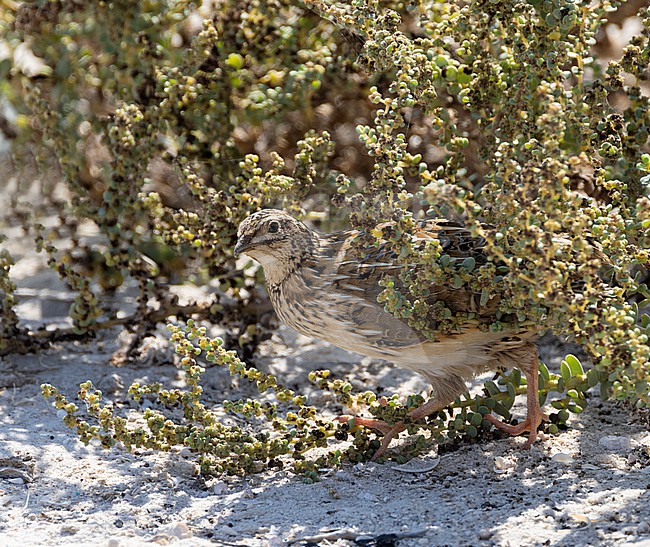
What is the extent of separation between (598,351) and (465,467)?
3.03ft

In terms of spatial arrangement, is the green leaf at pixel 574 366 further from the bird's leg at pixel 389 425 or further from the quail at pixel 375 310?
the bird's leg at pixel 389 425

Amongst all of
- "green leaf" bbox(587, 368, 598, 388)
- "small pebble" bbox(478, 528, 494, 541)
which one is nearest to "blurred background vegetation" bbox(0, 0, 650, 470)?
"green leaf" bbox(587, 368, 598, 388)

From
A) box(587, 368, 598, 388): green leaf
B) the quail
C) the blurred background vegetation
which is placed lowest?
box(587, 368, 598, 388): green leaf

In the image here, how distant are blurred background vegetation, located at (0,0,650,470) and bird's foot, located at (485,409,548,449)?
330mm

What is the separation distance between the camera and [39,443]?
166 inches

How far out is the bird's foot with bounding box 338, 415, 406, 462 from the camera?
13.1ft

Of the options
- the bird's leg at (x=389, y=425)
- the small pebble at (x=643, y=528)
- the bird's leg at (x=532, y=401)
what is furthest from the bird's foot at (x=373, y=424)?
the small pebble at (x=643, y=528)

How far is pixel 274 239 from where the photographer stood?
4.00 meters

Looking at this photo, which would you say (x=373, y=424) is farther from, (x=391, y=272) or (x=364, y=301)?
(x=391, y=272)

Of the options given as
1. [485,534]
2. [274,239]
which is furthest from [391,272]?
[485,534]

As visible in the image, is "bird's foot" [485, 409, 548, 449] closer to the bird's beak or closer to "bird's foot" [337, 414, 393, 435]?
"bird's foot" [337, 414, 393, 435]

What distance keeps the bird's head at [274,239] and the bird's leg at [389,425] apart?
0.76 meters

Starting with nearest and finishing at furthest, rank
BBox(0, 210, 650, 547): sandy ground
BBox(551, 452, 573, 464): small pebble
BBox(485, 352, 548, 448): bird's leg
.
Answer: BBox(0, 210, 650, 547): sandy ground < BBox(551, 452, 573, 464): small pebble < BBox(485, 352, 548, 448): bird's leg

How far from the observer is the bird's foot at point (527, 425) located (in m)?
4.03
